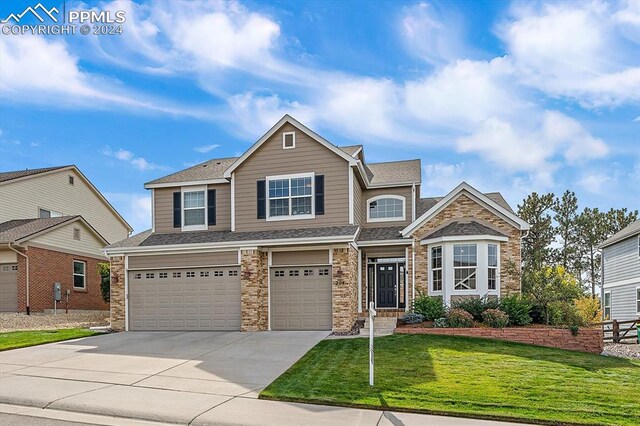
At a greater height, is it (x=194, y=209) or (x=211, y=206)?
(x=211, y=206)

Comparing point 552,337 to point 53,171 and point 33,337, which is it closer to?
point 33,337

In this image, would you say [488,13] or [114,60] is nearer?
[488,13]

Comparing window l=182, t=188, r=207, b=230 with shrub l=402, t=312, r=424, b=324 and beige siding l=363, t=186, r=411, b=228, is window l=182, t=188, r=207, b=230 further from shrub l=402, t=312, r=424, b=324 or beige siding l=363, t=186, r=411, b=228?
shrub l=402, t=312, r=424, b=324

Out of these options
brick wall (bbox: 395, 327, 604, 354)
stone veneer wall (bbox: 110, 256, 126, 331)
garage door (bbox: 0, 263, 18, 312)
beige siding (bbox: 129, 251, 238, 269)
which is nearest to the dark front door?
brick wall (bbox: 395, 327, 604, 354)

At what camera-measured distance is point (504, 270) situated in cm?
1750

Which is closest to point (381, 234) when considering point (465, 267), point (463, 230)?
point (463, 230)

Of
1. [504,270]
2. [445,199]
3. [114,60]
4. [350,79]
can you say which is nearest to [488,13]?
[350,79]

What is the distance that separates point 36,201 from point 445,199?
22401 mm

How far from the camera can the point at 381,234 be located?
1916 cm

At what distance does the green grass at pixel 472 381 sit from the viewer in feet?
26.9

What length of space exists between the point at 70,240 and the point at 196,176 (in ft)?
31.3

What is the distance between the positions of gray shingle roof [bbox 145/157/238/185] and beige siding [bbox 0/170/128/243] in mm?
11246

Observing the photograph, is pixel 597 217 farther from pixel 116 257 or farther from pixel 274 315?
pixel 116 257

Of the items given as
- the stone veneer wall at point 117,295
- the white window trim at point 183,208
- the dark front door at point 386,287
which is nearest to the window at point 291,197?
the white window trim at point 183,208
